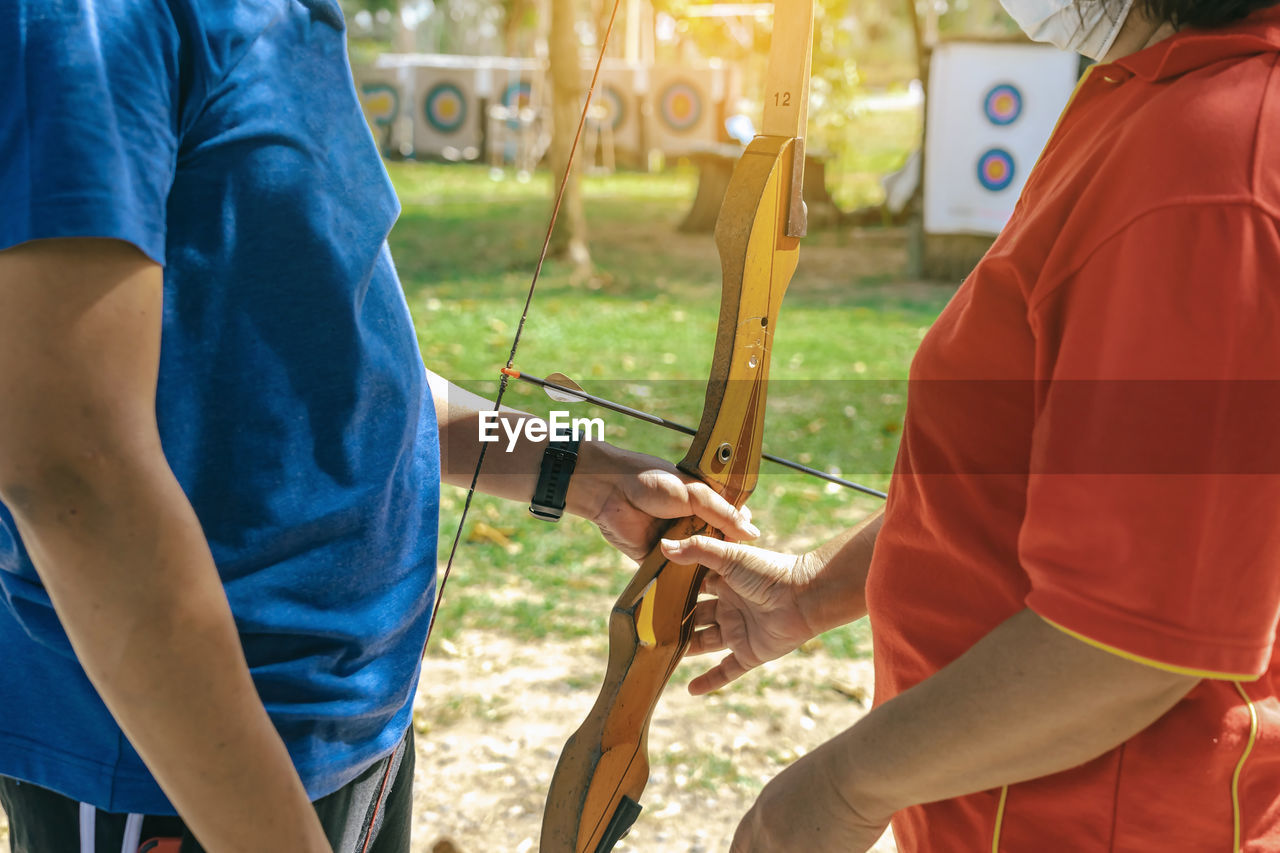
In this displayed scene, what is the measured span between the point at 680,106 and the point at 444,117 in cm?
426

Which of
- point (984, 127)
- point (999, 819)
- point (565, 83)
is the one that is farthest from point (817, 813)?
point (984, 127)

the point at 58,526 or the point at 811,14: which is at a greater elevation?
the point at 811,14

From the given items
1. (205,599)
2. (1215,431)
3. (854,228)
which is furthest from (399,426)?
(854,228)

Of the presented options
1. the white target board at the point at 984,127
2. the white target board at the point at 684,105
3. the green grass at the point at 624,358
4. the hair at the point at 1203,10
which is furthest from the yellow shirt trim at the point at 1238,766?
the white target board at the point at 684,105

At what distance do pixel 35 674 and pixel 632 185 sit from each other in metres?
15.6

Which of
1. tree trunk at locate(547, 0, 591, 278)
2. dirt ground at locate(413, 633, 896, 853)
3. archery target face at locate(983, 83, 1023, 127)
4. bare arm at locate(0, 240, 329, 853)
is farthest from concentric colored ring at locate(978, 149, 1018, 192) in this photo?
bare arm at locate(0, 240, 329, 853)

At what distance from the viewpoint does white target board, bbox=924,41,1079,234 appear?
824 centimetres

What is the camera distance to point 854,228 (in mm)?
11336

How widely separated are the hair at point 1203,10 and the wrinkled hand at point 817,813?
1.85 feet

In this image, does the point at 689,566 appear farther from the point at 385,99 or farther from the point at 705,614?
the point at 385,99

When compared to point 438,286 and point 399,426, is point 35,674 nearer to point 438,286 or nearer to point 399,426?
point 399,426

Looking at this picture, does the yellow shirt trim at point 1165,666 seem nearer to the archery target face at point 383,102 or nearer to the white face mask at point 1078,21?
the white face mask at point 1078,21

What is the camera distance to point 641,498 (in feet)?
4.39

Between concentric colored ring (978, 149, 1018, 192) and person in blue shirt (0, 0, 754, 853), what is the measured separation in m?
8.06
